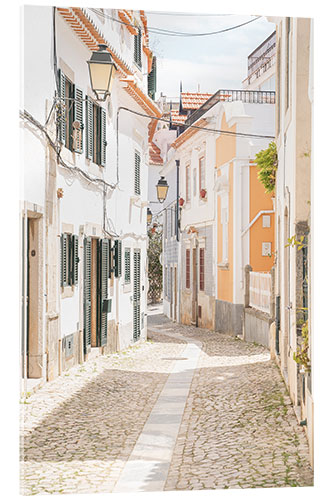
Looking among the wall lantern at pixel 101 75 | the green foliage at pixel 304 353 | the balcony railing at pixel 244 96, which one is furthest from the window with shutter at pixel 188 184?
the green foliage at pixel 304 353

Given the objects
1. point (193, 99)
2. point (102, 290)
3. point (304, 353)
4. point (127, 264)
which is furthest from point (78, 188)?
point (304, 353)

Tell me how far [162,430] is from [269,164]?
3.96 meters

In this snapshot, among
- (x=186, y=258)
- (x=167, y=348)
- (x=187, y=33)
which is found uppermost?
(x=187, y=33)

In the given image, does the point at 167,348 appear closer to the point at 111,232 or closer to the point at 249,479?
the point at 111,232

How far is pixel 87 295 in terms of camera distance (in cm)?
824

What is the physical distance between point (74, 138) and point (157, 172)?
9.60 metres

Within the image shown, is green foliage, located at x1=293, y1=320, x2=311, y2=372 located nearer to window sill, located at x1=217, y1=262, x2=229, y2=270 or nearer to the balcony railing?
the balcony railing

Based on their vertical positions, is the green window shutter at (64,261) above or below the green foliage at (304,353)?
above

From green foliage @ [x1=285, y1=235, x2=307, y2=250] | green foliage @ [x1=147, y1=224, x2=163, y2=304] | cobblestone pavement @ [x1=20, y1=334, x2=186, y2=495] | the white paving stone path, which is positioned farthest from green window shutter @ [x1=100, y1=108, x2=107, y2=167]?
green foliage @ [x1=147, y1=224, x2=163, y2=304]

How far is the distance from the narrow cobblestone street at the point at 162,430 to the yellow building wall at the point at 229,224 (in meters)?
2.27

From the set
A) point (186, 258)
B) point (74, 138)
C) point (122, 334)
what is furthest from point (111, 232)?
point (186, 258)

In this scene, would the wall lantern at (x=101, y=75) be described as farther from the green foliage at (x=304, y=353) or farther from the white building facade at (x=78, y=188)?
the green foliage at (x=304, y=353)

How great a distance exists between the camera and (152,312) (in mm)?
14836

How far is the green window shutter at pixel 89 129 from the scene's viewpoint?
7926 millimetres
